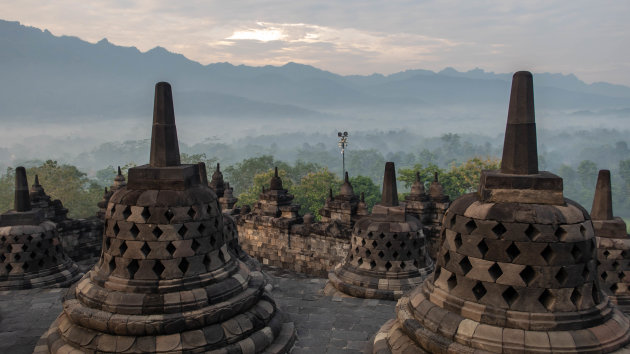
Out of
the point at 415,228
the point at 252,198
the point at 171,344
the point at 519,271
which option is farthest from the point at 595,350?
the point at 252,198

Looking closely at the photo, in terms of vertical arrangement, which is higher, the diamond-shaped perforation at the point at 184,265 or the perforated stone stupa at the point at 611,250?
the diamond-shaped perforation at the point at 184,265

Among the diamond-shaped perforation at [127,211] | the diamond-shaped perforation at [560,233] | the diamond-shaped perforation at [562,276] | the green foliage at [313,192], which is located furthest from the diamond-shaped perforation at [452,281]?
the green foliage at [313,192]

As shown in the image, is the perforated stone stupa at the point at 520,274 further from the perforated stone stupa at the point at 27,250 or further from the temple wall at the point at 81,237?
the temple wall at the point at 81,237

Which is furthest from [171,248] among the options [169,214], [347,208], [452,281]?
[347,208]

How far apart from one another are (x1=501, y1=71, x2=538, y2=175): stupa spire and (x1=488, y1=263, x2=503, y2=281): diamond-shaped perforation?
1.11 m

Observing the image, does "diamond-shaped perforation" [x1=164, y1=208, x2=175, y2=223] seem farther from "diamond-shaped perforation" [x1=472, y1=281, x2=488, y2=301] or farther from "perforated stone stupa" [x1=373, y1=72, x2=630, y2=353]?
"diamond-shaped perforation" [x1=472, y1=281, x2=488, y2=301]

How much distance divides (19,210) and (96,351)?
8.47 metres

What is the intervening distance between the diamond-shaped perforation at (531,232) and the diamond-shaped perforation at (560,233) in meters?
0.20

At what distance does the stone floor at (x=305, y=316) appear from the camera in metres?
7.41

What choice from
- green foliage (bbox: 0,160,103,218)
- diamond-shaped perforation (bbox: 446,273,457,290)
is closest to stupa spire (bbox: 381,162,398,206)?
diamond-shaped perforation (bbox: 446,273,457,290)

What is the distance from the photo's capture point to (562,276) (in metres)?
4.57

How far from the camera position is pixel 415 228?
11.2 m

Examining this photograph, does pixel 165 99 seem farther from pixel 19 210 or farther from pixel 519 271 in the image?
pixel 19 210

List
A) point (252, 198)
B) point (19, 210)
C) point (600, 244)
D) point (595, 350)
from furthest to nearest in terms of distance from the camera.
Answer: point (252, 198) < point (19, 210) < point (600, 244) < point (595, 350)
